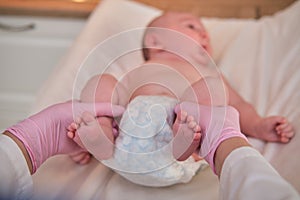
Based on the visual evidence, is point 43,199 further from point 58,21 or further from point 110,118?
point 58,21

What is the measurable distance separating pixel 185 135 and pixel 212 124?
5 cm

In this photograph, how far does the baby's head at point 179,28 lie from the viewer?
1194mm

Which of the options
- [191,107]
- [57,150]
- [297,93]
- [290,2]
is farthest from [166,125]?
[290,2]

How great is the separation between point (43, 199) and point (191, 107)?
307mm

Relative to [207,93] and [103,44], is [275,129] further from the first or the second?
[103,44]

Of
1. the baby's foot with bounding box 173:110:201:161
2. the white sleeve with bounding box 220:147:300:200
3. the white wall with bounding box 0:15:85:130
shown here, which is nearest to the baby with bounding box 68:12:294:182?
the baby's foot with bounding box 173:110:201:161

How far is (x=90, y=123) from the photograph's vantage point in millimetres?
786

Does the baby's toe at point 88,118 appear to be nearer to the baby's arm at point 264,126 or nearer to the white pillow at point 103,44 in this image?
the white pillow at point 103,44

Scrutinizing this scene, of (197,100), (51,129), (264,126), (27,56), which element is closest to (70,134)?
(51,129)

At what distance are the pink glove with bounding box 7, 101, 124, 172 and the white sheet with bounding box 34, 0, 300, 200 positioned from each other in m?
0.07

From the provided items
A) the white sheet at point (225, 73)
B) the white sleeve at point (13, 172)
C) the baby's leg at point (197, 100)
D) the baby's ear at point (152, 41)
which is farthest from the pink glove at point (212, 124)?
the baby's ear at point (152, 41)

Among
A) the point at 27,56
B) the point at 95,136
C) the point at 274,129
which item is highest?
the point at 95,136

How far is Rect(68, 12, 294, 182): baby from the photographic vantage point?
0.78 m

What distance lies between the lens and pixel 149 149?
0.79 meters
